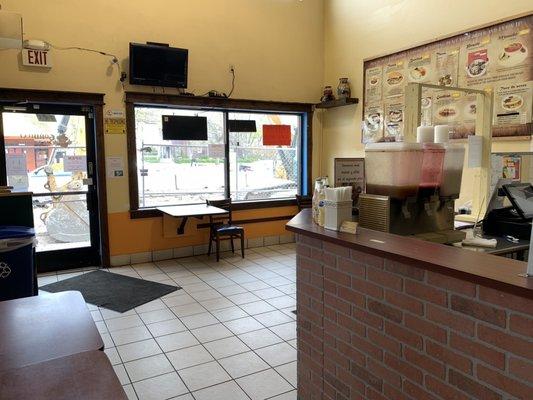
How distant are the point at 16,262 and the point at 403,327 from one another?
2847 mm

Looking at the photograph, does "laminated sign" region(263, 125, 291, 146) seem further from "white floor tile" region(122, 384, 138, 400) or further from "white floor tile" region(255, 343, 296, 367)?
"white floor tile" region(122, 384, 138, 400)

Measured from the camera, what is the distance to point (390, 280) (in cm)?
164

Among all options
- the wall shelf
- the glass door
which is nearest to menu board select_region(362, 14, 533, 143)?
the wall shelf

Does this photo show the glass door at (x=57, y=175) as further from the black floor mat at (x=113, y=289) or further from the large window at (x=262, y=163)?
the large window at (x=262, y=163)

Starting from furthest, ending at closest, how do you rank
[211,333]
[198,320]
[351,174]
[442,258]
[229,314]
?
[229,314], [198,320], [211,333], [351,174], [442,258]

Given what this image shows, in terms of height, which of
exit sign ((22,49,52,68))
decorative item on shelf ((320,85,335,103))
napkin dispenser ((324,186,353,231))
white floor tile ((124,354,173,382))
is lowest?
white floor tile ((124,354,173,382))

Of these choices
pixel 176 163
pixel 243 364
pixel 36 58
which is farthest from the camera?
pixel 176 163

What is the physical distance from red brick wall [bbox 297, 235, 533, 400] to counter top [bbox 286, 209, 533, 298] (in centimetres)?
5

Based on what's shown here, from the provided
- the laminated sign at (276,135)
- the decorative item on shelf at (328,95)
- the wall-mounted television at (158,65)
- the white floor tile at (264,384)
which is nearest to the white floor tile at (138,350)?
the white floor tile at (264,384)

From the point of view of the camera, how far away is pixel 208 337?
3.18 m

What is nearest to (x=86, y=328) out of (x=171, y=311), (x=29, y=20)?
(x=171, y=311)

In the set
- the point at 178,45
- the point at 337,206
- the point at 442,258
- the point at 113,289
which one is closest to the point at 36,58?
the point at 178,45

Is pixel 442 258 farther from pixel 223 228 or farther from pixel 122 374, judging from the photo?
pixel 223 228

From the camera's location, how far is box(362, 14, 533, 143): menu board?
3.81 m
